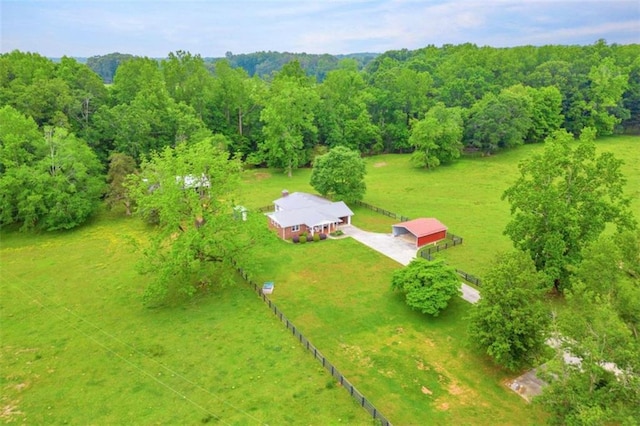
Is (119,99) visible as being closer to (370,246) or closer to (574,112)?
(370,246)

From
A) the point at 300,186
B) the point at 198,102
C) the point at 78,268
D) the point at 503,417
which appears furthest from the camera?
the point at 198,102

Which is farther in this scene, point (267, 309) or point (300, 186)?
point (300, 186)

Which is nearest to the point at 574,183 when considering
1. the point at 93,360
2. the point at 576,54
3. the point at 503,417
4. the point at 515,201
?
the point at 515,201

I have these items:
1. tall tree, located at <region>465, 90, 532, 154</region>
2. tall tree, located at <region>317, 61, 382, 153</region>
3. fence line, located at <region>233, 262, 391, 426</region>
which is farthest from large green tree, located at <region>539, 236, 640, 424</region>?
tall tree, located at <region>317, 61, 382, 153</region>

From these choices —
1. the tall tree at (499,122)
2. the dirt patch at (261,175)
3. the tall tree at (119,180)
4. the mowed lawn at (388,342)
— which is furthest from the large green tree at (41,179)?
the tall tree at (499,122)

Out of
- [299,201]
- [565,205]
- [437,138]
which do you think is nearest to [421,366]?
[565,205]

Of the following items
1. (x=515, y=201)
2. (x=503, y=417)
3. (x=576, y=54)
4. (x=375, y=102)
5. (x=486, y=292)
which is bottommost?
(x=503, y=417)
